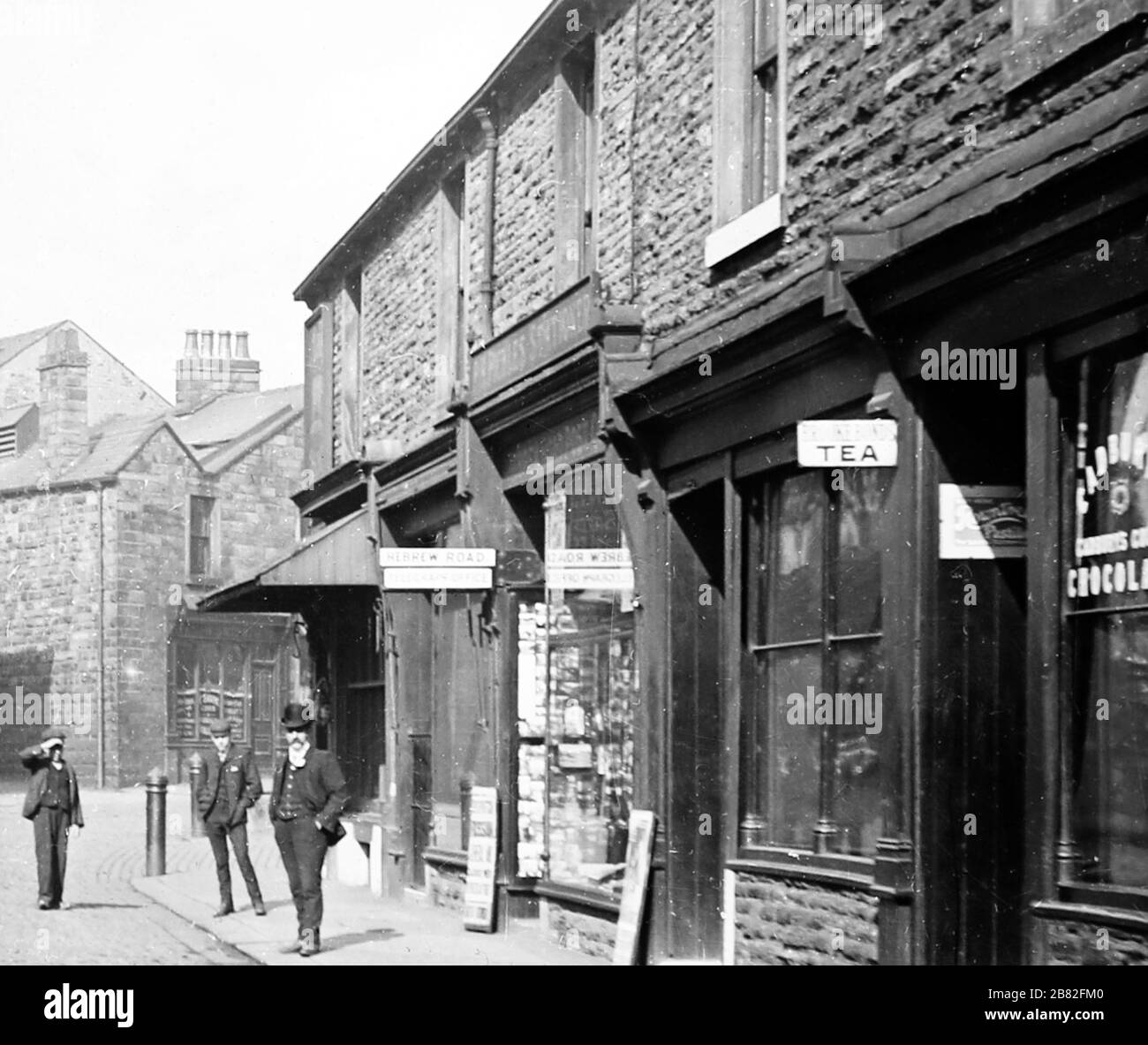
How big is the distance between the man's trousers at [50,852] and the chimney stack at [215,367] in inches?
1518

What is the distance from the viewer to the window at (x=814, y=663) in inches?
408

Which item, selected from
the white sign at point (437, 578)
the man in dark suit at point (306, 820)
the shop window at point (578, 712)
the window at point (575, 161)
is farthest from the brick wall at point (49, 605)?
the window at point (575, 161)

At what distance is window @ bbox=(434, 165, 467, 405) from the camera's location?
60.5ft

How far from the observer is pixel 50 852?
18078 millimetres

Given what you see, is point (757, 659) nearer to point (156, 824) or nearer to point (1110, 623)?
point (1110, 623)

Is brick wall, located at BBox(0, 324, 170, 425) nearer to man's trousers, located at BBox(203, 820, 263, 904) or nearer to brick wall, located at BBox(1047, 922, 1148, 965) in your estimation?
man's trousers, located at BBox(203, 820, 263, 904)

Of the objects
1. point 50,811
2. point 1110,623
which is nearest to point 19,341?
point 50,811

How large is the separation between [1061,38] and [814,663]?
12.9ft

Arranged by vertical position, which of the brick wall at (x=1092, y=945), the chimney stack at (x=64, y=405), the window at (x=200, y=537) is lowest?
the brick wall at (x=1092, y=945)

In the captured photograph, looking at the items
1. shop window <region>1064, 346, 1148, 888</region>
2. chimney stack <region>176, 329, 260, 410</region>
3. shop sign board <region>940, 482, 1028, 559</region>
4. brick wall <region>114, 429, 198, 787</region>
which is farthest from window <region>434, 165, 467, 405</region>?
chimney stack <region>176, 329, 260, 410</region>

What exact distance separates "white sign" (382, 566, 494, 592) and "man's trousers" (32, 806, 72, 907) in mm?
5030

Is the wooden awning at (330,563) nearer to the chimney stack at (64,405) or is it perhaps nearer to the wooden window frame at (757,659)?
the wooden window frame at (757,659)

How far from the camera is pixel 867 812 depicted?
10.3 m

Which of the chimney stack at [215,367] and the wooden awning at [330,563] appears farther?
the chimney stack at [215,367]
